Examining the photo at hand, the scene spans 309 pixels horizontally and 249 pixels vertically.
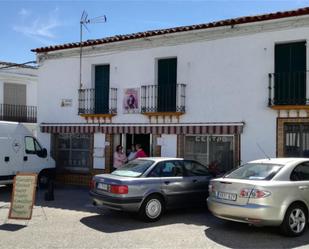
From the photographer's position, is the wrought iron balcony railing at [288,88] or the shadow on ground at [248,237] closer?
the shadow on ground at [248,237]

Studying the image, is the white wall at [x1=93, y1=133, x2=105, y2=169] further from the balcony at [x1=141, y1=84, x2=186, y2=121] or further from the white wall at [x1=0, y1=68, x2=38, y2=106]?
the white wall at [x1=0, y1=68, x2=38, y2=106]

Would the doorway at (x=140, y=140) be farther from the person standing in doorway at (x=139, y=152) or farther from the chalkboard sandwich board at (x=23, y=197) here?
the chalkboard sandwich board at (x=23, y=197)

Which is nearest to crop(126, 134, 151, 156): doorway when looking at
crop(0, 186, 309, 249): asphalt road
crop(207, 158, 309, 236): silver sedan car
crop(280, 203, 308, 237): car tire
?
crop(0, 186, 309, 249): asphalt road

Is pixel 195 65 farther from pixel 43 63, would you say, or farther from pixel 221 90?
pixel 43 63

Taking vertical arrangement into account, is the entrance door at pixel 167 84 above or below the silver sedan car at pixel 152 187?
above

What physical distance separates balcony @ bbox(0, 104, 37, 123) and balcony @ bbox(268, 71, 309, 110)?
69.3 feet

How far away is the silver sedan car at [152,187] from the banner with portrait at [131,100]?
16.6ft

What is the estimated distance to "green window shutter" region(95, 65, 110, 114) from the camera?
17.1 m

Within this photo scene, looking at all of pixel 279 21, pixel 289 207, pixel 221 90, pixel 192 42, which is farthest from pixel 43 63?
pixel 289 207

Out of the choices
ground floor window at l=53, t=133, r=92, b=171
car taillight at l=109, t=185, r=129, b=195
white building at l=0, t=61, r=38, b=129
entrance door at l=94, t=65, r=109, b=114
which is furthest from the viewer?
white building at l=0, t=61, r=38, b=129

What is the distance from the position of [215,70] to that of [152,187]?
5.55m

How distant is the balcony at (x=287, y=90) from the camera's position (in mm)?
12909

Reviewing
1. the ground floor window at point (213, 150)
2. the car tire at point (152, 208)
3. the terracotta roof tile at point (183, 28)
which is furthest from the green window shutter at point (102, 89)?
the car tire at point (152, 208)

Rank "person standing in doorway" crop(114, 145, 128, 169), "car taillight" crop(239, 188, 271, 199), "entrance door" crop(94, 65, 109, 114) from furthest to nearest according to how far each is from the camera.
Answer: "entrance door" crop(94, 65, 109, 114) < "person standing in doorway" crop(114, 145, 128, 169) < "car taillight" crop(239, 188, 271, 199)
